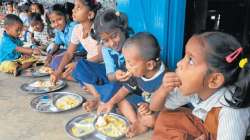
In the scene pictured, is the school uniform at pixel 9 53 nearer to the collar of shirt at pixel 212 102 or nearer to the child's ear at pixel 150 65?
the child's ear at pixel 150 65

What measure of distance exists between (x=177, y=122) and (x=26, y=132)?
1.09 m

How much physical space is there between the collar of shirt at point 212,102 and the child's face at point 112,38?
749 mm

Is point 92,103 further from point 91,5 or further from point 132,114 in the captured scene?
point 91,5

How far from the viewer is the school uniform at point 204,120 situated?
140 centimetres

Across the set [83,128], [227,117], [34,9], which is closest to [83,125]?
[83,128]

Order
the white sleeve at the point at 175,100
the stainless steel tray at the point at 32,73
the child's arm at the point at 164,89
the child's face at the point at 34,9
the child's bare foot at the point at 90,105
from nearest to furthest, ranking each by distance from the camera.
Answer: the child's arm at the point at 164,89 < the white sleeve at the point at 175,100 < the child's bare foot at the point at 90,105 < the stainless steel tray at the point at 32,73 < the child's face at the point at 34,9

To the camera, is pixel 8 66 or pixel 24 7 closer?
pixel 8 66

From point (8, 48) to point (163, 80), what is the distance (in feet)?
7.99

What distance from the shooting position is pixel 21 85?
2980 mm

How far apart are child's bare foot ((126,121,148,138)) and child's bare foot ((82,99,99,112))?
47 centimetres

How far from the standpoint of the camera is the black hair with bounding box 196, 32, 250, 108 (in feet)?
4.62

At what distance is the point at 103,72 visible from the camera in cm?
257

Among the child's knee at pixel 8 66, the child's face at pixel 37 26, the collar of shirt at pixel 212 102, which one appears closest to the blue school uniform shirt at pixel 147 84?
the collar of shirt at pixel 212 102

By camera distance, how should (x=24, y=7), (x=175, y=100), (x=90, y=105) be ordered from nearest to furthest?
1. (x=175, y=100)
2. (x=90, y=105)
3. (x=24, y=7)
